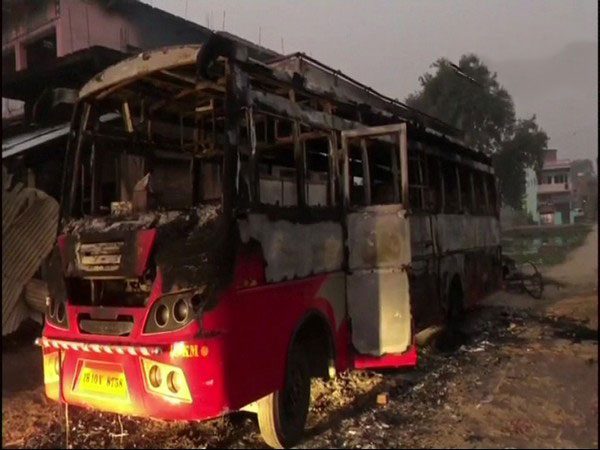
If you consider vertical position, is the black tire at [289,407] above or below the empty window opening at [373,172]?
below

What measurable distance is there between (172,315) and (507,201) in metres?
13.3

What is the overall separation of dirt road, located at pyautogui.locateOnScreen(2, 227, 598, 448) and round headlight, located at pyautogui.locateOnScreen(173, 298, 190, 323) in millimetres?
1315

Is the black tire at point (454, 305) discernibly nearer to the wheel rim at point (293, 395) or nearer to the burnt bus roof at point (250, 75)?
the burnt bus roof at point (250, 75)

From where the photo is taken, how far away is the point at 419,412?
15.1ft

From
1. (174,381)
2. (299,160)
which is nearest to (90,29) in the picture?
(299,160)

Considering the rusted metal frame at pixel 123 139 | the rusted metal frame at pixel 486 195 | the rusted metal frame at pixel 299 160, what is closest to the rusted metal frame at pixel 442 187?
the rusted metal frame at pixel 486 195

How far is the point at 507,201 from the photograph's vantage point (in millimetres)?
14719

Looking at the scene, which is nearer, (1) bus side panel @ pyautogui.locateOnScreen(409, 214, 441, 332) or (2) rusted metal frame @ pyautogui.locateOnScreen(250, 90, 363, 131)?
(2) rusted metal frame @ pyautogui.locateOnScreen(250, 90, 363, 131)

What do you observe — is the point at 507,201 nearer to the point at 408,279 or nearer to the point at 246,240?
the point at 408,279

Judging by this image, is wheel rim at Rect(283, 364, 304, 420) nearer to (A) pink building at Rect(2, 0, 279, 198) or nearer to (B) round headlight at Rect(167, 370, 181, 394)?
(B) round headlight at Rect(167, 370, 181, 394)

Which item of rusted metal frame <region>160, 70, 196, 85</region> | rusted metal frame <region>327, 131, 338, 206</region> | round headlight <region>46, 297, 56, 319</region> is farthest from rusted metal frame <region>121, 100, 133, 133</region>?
rusted metal frame <region>327, 131, 338, 206</region>

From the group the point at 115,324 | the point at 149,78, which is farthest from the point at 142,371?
the point at 149,78

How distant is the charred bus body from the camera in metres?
3.21

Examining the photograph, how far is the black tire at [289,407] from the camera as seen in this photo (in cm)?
376
